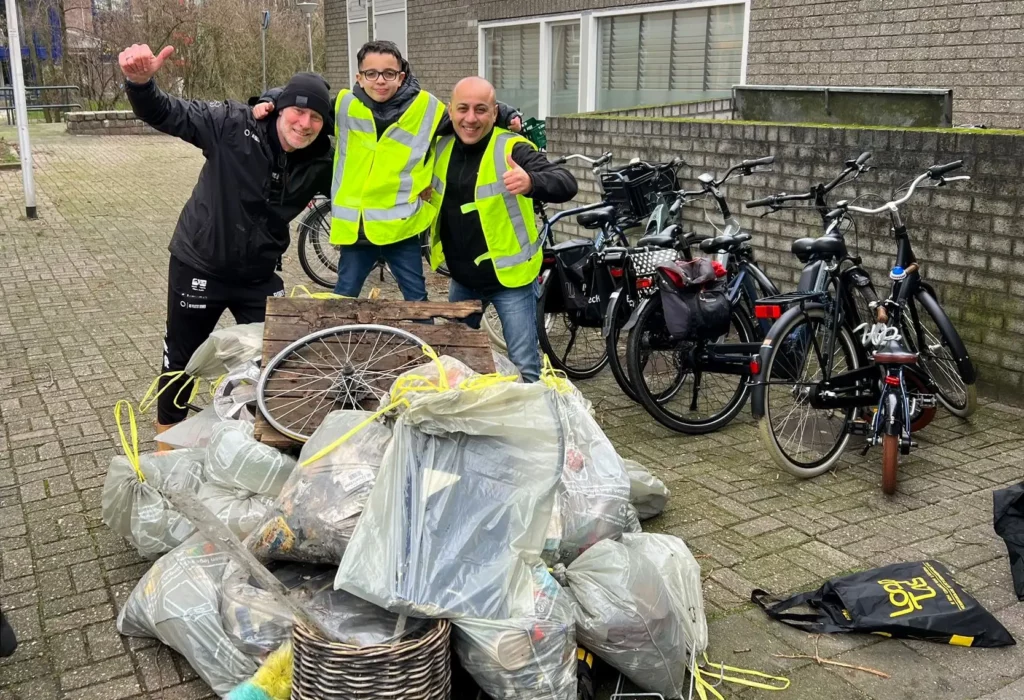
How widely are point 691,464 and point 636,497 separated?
851 millimetres

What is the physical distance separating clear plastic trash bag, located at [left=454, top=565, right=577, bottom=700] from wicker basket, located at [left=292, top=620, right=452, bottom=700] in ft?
0.39

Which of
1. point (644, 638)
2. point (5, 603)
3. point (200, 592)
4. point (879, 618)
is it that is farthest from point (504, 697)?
point (5, 603)

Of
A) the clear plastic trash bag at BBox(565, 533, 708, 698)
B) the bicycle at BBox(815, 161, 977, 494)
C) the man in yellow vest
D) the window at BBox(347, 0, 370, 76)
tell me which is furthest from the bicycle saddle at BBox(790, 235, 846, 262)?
the window at BBox(347, 0, 370, 76)

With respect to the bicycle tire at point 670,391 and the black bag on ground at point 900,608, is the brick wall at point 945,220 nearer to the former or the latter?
the bicycle tire at point 670,391

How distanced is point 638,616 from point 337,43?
60.0 feet

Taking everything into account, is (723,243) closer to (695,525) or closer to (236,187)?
(695,525)

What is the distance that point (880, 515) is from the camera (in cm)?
408

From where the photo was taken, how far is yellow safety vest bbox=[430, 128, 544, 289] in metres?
4.38

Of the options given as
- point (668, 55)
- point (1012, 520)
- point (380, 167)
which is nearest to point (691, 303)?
point (380, 167)

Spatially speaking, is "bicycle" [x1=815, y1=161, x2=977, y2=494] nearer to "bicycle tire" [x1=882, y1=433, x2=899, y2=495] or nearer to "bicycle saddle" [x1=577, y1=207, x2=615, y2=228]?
"bicycle tire" [x1=882, y1=433, x2=899, y2=495]

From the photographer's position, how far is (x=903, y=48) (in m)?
8.41

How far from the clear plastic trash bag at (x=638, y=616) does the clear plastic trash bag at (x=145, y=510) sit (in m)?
1.46

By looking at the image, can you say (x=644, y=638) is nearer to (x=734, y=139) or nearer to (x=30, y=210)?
(x=734, y=139)

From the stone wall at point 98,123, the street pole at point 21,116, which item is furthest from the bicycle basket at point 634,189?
the stone wall at point 98,123
